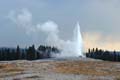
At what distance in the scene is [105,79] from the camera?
63906 millimetres

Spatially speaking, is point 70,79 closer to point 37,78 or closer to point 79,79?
point 79,79

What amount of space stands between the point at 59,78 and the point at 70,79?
8.44 feet

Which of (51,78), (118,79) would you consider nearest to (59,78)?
(51,78)

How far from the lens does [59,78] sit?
64.2m

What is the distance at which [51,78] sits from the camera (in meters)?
64.4

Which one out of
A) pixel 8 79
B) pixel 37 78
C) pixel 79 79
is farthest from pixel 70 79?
pixel 8 79

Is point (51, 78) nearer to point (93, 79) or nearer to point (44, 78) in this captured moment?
point (44, 78)

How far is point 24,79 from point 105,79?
15439 mm

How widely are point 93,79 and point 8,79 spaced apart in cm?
1650

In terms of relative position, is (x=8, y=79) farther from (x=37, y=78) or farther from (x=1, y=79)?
(x=37, y=78)

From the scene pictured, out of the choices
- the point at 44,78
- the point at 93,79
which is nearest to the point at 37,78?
the point at 44,78

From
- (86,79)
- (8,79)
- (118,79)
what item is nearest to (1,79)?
(8,79)

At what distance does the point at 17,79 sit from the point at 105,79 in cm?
1685

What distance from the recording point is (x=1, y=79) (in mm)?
66000
